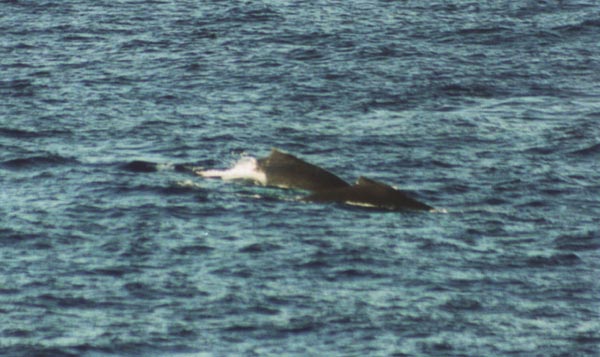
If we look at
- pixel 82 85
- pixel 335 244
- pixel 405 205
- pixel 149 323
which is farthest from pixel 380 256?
pixel 82 85

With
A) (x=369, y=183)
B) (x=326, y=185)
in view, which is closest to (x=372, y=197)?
(x=369, y=183)

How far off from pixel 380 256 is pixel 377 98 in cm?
1105

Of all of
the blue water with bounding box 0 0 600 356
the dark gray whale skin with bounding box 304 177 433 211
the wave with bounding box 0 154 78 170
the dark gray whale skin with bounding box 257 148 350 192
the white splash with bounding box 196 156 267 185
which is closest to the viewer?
the blue water with bounding box 0 0 600 356

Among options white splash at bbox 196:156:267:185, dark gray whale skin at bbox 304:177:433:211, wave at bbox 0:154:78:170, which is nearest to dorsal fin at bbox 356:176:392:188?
dark gray whale skin at bbox 304:177:433:211

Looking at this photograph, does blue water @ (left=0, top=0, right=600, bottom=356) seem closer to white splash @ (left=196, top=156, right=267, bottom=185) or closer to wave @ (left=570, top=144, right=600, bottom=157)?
wave @ (left=570, top=144, right=600, bottom=157)

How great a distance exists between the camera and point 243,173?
97.8 ft

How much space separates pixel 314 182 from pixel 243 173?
5.46 feet

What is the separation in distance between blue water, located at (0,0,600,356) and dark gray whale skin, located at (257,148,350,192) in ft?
1.04

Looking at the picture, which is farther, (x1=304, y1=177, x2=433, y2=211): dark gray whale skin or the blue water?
(x1=304, y1=177, x2=433, y2=211): dark gray whale skin

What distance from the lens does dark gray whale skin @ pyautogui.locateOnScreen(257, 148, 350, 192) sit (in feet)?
94.2

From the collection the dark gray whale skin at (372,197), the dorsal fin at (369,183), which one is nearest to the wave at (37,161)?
the dark gray whale skin at (372,197)

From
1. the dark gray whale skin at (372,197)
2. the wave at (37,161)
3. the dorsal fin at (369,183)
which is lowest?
the wave at (37,161)

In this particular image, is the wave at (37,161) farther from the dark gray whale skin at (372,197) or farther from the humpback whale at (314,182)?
the dark gray whale skin at (372,197)

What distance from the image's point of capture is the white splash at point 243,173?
2944 cm
